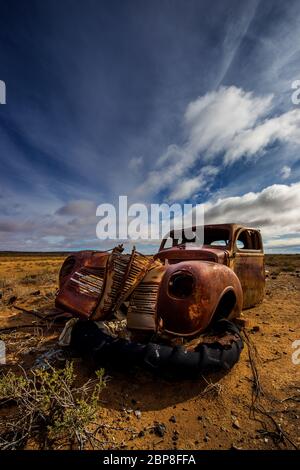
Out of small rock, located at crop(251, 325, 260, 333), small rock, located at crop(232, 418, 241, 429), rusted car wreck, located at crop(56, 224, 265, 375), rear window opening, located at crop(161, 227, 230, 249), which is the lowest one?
small rock, located at crop(232, 418, 241, 429)

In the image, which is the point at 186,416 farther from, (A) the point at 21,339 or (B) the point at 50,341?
(A) the point at 21,339

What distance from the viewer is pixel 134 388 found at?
285 cm

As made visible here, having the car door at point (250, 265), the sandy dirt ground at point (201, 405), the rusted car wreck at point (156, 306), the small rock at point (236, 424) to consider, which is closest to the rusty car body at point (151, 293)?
the rusted car wreck at point (156, 306)

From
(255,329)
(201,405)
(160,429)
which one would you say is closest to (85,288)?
(160,429)

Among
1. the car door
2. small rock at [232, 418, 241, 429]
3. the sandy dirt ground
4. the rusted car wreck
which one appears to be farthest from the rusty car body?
the car door

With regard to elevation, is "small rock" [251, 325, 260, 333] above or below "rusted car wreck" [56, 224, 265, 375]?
below

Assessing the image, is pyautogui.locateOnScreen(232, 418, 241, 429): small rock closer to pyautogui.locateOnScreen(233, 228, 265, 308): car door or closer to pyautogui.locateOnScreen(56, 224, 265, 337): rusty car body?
pyautogui.locateOnScreen(56, 224, 265, 337): rusty car body

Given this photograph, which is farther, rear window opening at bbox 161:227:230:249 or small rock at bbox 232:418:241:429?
rear window opening at bbox 161:227:230:249

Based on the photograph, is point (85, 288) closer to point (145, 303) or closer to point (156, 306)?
point (145, 303)

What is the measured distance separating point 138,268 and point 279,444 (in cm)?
217

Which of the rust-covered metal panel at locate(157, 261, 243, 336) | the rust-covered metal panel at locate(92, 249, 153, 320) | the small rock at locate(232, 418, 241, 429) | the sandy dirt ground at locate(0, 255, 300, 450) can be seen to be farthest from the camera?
the rust-covered metal panel at locate(92, 249, 153, 320)

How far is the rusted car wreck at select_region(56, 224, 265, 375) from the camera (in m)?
2.72

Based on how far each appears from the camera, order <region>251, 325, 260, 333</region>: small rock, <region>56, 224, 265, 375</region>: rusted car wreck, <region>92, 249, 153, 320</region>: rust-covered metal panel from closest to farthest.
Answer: <region>56, 224, 265, 375</region>: rusted car wreck, <region>92, 249, 153, 320</region>: rust-covered metal panel, <region>251, 325, 260, 333</region>: small rock
